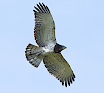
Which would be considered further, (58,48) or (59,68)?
(59,68)

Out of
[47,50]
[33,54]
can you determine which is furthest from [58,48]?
[33,54]

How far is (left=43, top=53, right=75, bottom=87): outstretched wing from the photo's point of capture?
1687 centimetres

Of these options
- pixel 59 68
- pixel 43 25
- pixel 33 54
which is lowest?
pixel 59 68

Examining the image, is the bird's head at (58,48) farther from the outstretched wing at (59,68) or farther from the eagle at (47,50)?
the outstretched wing at (59,68)

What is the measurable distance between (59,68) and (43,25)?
2633mm

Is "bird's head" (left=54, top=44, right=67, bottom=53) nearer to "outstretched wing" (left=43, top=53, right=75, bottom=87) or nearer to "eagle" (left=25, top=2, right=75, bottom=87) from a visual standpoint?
"eagle" (left=25, top=2, right=75, bottom=87)

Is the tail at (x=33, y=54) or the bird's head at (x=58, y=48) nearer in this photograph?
the bird's head at (x=58, y=48)

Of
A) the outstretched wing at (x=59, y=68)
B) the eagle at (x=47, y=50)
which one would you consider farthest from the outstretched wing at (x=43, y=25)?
the outstretched wing at (x=59, y=68)

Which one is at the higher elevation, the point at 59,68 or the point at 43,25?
the point at 43,25

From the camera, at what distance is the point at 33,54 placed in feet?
54.6

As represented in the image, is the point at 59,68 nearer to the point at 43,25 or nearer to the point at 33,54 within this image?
the point at 33,54

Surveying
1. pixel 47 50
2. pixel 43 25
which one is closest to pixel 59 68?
pixel 47 50

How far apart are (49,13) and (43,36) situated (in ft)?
4.24

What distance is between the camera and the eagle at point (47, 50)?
1611 cm
